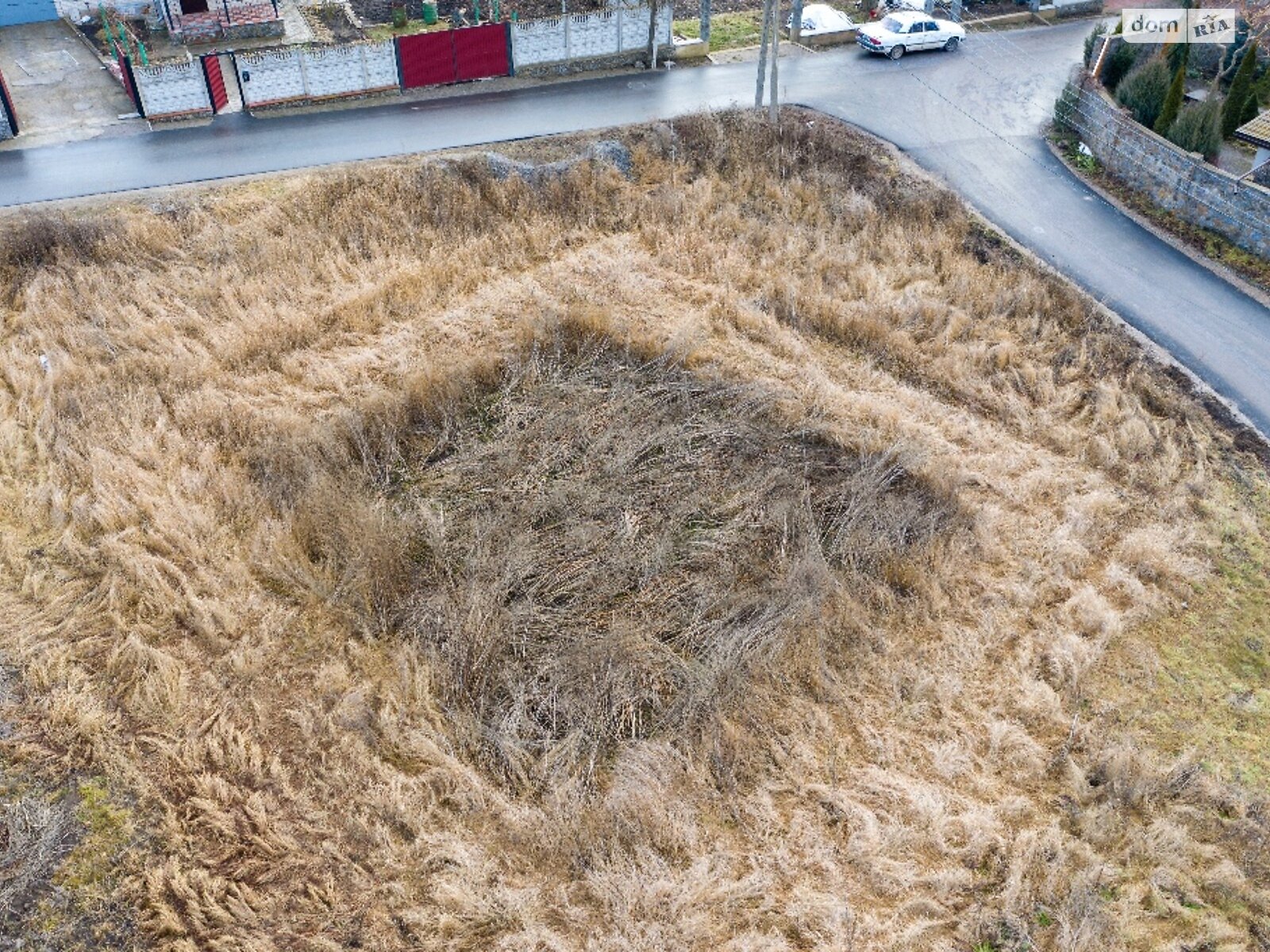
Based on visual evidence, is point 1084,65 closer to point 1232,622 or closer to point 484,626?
point 1232,622

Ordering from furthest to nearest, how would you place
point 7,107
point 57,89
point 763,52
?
point 57,89 → point 763,52 → point 7,107

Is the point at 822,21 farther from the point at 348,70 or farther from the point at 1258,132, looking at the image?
the point at 348,70

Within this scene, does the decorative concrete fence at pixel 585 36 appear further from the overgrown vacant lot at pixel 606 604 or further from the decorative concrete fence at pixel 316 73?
the overgrown vacant lot at pixel 606 604

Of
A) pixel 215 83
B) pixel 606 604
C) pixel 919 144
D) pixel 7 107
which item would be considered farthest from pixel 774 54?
pixel 7 107

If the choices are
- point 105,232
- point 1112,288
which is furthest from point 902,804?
point 105,232

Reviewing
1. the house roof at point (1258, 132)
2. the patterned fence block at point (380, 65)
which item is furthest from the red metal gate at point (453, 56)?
the house roof at point (1258, 132)

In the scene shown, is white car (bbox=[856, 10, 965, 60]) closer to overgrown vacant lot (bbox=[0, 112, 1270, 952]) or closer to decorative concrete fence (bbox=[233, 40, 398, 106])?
overgrown vacant lot (bbox=[0, 112, 1270, 952])

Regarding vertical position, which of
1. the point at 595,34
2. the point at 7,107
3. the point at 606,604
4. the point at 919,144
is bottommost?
the point at 606,604
